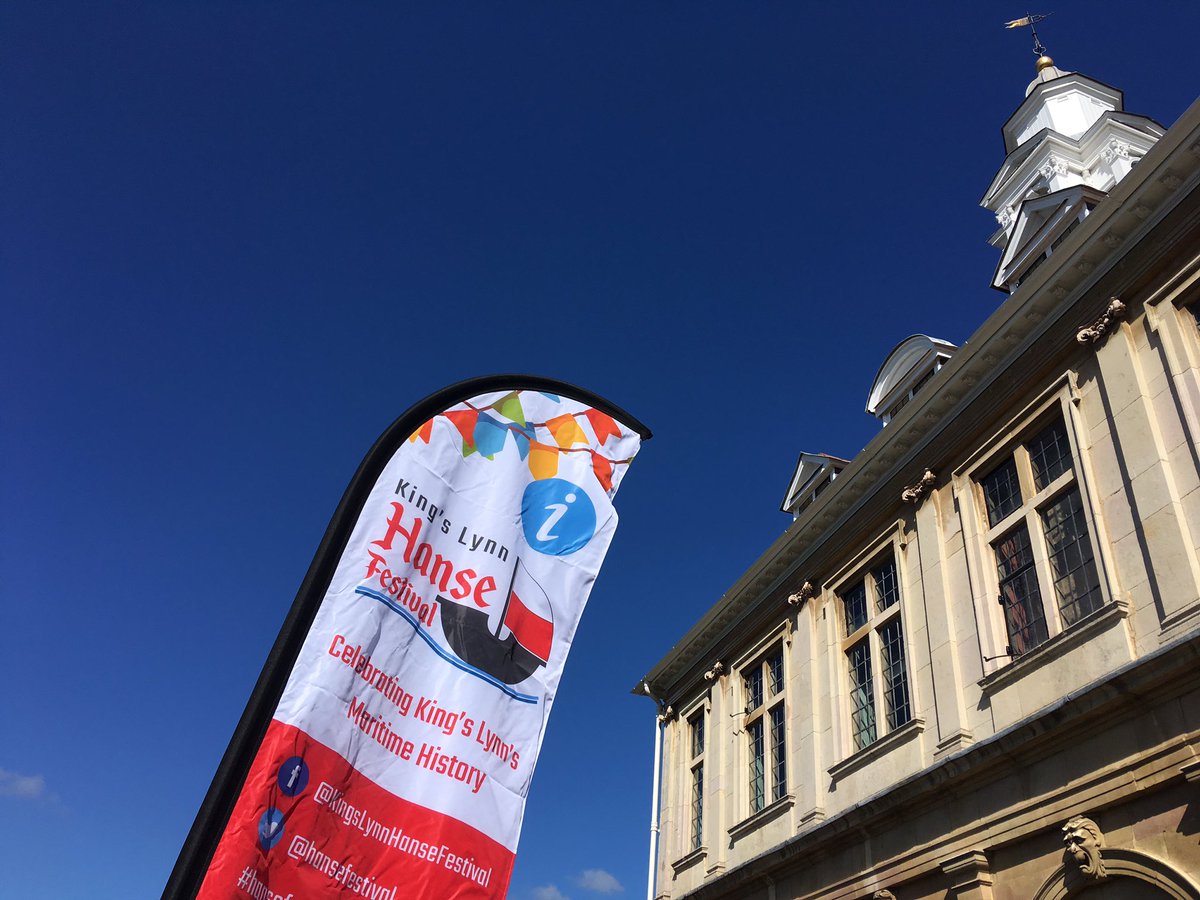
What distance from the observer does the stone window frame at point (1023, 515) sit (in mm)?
11914

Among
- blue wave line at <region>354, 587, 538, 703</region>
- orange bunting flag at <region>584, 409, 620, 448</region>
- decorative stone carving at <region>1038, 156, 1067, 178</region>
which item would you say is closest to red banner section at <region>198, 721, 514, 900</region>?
blue wave line at <region>354, 587, 538, 703</region>

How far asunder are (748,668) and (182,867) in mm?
18976

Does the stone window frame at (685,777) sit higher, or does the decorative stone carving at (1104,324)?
the decorative stone carving at (1104,324)

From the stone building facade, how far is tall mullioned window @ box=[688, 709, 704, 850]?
0.60 m

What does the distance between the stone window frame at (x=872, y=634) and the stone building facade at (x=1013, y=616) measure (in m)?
0.05

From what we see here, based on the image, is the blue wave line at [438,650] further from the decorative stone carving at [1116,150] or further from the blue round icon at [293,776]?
the decorative stone carving at [1116,150]

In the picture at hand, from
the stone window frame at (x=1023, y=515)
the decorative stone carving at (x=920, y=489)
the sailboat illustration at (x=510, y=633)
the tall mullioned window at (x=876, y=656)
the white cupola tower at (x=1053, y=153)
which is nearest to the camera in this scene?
the sailboat illustration at (x=510, y=633)

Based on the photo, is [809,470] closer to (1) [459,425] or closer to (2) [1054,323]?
(2) [1054,323]

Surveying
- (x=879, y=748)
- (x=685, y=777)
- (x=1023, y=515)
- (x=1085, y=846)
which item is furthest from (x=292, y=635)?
(x=685, y=777)

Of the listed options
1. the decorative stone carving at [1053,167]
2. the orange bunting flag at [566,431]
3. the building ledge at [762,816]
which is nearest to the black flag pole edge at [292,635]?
the orange bunting flag at [566,431]

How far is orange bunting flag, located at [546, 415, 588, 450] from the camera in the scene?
→ 217 inches

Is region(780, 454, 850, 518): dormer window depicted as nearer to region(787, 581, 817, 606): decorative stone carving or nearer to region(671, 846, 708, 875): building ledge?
region(787, 581, 817, 606): decorative stone carving

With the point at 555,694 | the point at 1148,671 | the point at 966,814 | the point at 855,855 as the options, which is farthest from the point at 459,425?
the point at 855,855

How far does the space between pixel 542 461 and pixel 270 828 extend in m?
2.50
